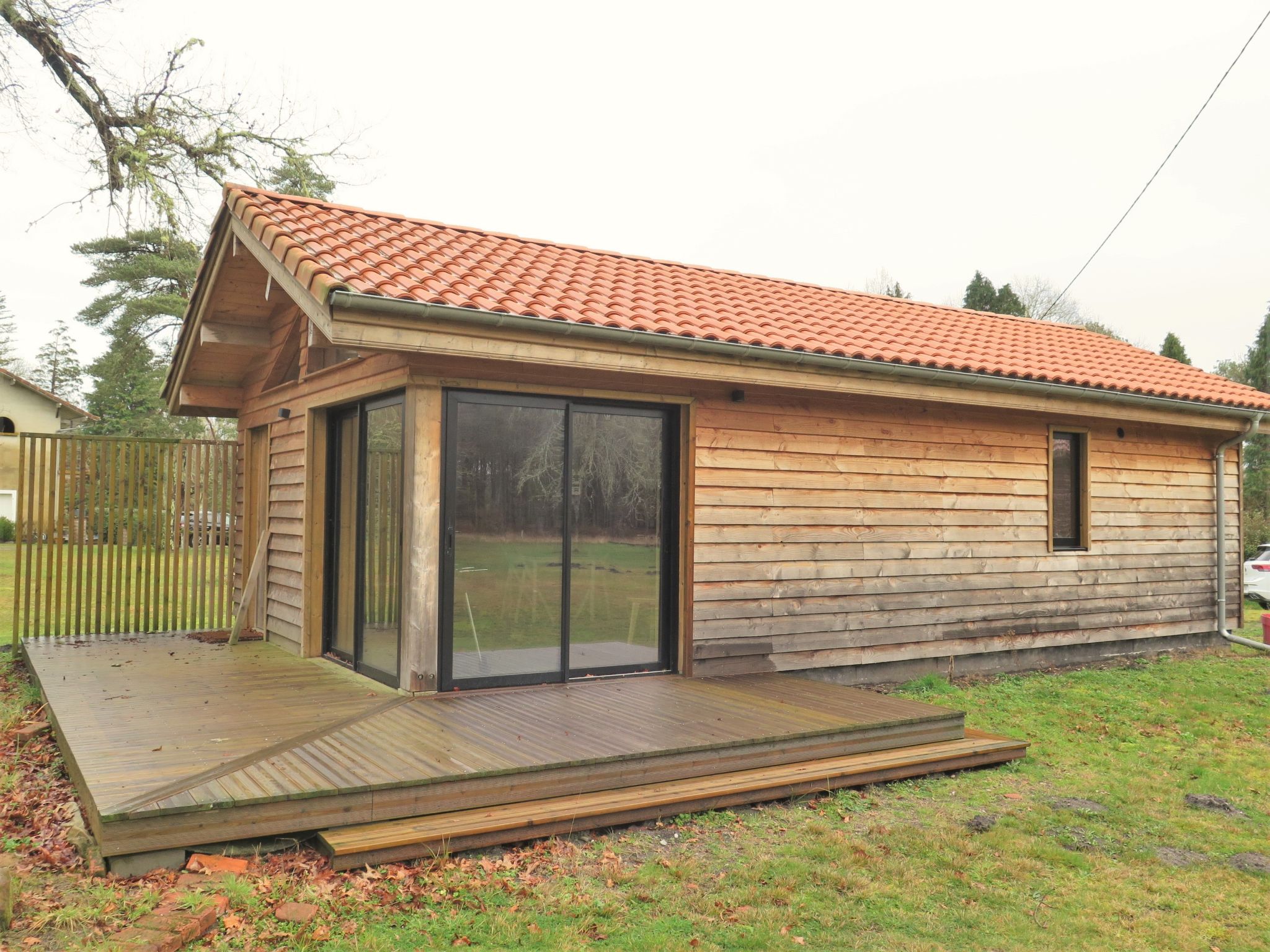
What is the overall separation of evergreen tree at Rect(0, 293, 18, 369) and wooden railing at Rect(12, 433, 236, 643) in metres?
40.8

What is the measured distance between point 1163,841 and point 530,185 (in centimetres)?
3638

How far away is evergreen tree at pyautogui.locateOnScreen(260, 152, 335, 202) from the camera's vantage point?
16.2 m

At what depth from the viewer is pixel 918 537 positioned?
26.1ft

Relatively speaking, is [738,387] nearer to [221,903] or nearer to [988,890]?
[988,890]

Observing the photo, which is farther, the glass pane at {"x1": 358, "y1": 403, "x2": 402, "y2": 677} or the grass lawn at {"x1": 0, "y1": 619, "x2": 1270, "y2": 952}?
the glass pane at {"x1": 358, "y1": 403, "x2": 402, "y2": 677}

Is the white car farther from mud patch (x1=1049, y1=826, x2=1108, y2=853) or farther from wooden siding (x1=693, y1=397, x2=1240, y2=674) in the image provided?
mud patch (x1=1049, y1=826, x2=1108, y2=853)

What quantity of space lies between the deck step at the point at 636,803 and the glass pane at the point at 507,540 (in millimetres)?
1821

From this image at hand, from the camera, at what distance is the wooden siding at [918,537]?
23.0 ft

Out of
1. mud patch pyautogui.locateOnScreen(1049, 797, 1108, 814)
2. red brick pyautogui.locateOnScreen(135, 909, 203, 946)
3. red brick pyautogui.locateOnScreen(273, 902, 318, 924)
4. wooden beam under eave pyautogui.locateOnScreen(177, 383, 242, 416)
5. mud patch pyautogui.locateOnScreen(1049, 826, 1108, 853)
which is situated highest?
wooden beam under eave pyautogui.locateOnScreen(177, 383, 242, 416)

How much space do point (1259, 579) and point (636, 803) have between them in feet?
53.1

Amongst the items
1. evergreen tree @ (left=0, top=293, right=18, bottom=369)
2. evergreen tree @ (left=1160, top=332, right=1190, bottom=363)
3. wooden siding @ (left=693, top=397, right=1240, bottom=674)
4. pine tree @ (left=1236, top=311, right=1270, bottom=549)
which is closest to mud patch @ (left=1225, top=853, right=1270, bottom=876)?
wooden siding @ (left=693, top=397, right=1240, bottom=674)

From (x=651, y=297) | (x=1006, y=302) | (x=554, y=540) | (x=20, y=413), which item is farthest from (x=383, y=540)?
(x=20, y=413)

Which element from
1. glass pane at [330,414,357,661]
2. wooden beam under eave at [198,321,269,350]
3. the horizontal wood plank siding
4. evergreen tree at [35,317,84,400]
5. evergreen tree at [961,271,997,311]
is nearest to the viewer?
glass pane at [330,414,357,661]

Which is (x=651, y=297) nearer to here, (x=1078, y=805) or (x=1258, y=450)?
(x=1078, y=805)
